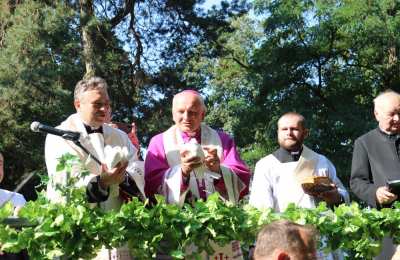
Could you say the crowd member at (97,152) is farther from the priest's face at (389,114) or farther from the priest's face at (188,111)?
the priest's face at (389,114)

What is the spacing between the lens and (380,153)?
243 inches

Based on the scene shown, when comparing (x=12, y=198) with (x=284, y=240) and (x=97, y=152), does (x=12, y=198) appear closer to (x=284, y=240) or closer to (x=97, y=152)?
(x=97, y=152)

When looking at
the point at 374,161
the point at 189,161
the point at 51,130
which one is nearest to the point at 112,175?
the point at 51,130

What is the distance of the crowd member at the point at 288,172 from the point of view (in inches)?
236

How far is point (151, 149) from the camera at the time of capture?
557 cm

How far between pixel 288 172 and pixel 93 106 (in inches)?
76.7

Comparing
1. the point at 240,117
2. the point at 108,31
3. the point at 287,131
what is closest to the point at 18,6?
the point at 108,31

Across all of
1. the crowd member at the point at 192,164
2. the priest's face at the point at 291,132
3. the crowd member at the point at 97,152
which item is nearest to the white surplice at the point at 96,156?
the crowd member at the point at 97,152

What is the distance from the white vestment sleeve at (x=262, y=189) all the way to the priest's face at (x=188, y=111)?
90 cm

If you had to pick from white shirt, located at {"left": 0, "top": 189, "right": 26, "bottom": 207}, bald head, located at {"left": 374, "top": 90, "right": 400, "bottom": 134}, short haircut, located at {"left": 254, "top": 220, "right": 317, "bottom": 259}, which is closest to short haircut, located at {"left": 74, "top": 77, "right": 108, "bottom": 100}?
white shirt, located at {"left": 0, "top": 189, "right": 26, "bottom": 207}

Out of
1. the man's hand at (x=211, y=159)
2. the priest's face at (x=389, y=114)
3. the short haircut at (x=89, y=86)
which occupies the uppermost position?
the short haircut at (x=89, y=86)

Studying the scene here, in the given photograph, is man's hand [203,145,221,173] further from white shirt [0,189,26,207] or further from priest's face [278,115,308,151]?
white shirt [0,189,26,207]

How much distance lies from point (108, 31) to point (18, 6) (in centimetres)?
267

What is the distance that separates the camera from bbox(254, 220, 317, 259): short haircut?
271 centimetres
